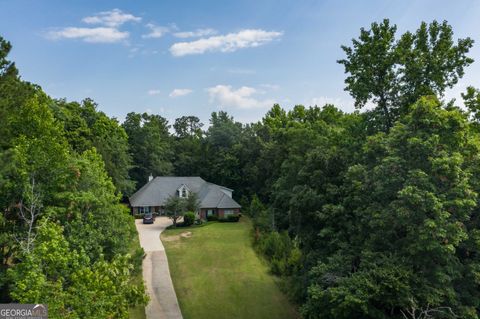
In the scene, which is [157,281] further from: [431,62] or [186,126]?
[186,126]

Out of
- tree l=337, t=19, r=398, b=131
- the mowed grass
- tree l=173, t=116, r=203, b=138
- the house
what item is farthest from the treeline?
tree l=173, t=116, r=203, b=138

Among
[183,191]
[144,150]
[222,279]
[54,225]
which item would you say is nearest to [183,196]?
[183,191]

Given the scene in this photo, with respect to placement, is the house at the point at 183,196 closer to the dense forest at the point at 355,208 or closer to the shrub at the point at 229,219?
the shrub at the point at 229,219

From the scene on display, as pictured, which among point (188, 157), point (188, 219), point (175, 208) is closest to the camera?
point (175, 208)

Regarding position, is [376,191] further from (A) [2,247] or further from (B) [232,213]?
(B) [232,213]

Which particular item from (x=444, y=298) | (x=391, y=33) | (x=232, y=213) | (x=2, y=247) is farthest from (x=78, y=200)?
(x=232, y=213)

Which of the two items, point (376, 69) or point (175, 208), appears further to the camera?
point (175, 208)

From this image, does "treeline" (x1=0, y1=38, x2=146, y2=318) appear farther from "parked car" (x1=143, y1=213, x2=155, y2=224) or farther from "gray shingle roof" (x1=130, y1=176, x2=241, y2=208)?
"gray shingle roof" (x1=130, y1=176, x2=241, y2=208)
